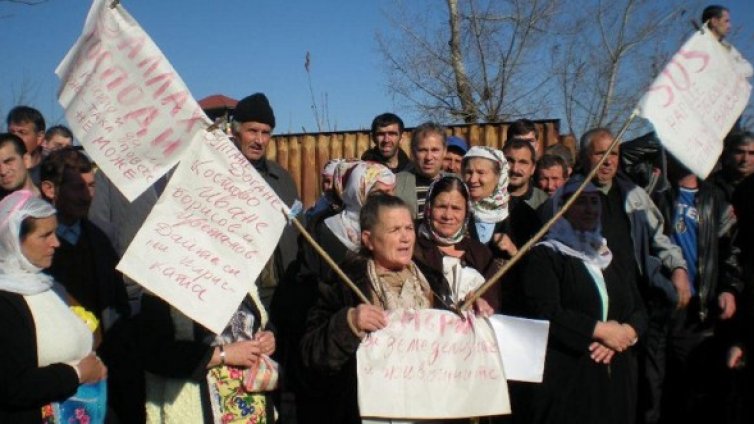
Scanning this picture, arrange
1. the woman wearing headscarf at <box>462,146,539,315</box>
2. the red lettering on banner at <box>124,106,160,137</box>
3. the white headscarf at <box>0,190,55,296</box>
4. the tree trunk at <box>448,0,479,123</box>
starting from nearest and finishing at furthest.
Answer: the white headscarf at <box>0,190,55,296</box>
the red lettering on banner at <box>124,106,160,137</box>
the woman wearing headscarf at <box>462,146,539,315</box>
the tree trunk at <box>448,0,479,123</box>

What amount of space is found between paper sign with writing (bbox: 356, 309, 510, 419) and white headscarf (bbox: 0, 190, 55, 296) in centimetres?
129

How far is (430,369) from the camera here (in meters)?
3.16

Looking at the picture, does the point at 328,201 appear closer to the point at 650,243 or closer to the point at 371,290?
the point at 371,290

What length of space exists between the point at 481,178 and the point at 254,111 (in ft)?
4.55

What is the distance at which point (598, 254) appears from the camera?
4012 millimetres

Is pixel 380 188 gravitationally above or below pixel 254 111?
below

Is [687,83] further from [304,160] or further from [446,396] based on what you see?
[304,160]

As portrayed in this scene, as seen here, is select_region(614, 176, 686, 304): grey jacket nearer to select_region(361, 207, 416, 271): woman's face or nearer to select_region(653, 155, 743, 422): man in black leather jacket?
select_region(653, 155, 743, 422): man in black leather jacket

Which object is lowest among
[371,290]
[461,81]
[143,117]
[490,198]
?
[371,290]

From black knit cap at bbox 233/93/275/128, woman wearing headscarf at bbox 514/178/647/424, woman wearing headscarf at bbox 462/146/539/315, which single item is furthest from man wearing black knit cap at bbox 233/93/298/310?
woman wearing headscarf at bbox 514/178/647/424

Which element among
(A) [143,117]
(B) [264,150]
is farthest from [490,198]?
(A) [143,117]

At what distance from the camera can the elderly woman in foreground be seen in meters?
3.19

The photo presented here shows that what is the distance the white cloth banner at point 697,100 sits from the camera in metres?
3.46

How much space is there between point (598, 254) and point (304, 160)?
7.85 metres
